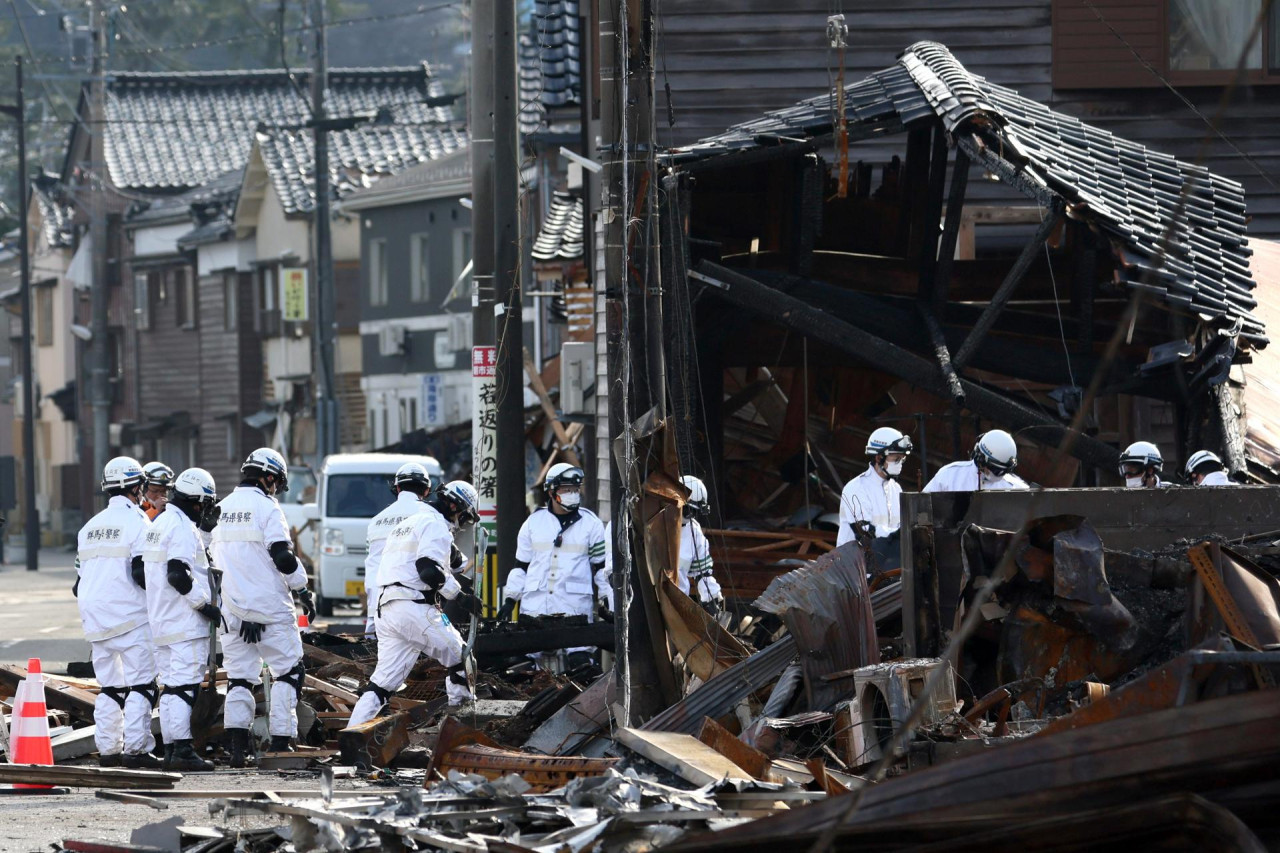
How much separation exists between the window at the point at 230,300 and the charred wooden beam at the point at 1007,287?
36.4 meters

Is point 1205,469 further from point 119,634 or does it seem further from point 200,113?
point 200,113

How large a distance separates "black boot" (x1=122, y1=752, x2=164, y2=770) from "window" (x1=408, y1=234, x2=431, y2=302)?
31.5 metres

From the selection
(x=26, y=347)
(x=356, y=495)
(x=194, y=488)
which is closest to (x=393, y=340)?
(x=26, y=347)

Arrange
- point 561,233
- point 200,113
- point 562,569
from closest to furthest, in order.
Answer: point 562,569
point 561,233
point 200,113

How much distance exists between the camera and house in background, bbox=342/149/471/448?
42188 mm

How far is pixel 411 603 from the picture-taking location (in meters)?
12.8

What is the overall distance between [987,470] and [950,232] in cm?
212

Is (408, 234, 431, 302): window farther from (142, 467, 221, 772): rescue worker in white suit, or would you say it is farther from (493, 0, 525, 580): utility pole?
(142, 467, 221, 772): rescue worker in white suit

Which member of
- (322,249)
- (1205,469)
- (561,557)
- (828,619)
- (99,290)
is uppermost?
(322,249)

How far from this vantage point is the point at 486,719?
12.6 metres

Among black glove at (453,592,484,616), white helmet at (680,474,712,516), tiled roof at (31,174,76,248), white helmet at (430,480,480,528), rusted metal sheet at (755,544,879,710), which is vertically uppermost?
tiled roof at (31,174,76,248)

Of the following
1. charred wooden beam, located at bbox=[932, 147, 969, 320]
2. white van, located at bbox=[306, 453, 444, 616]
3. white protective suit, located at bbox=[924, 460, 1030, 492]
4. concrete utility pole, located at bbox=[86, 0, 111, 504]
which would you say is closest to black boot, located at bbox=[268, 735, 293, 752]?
white protective suit, located at bbox=[924, 460, 1030, 492]

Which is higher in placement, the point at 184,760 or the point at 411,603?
the point at 411,603

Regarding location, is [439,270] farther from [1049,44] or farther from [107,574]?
[107,574]
